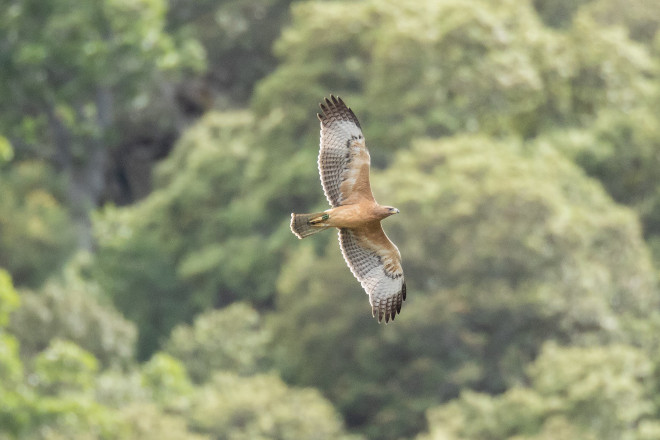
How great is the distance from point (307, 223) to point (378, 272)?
1.56 metres

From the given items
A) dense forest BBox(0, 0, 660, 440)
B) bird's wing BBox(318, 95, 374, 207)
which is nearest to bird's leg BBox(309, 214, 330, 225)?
bird's wing BBox(318, 95, 374, 207)

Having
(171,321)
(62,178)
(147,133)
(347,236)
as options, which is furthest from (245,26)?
(347,236)

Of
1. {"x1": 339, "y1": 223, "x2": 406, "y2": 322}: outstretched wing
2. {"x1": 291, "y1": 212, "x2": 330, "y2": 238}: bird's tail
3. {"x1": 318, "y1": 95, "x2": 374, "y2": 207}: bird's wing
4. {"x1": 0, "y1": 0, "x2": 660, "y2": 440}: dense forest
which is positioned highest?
{"x1": 0, "y1": 0, "x2": 660, "y2": 440}: dense forest

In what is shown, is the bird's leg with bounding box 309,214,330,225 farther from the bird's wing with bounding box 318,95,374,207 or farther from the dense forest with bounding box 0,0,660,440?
the dense forest with bounding box 0,0,660,440

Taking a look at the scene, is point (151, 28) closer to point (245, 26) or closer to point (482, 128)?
point (245, 26)

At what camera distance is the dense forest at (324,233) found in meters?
35.5

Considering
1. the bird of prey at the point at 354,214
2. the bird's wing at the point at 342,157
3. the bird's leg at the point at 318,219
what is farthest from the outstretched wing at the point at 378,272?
A: the bird's leg at the point at 318,219

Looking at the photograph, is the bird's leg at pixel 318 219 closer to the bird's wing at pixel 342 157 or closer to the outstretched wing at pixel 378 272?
the bird's wing at pixel 342 157

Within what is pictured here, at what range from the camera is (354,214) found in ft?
52.4

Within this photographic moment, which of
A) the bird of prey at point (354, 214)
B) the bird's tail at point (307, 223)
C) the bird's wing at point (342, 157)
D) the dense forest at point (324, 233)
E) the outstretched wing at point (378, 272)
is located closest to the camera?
the bird's tail at point (307, 223)

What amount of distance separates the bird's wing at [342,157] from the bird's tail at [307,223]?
0.40 m

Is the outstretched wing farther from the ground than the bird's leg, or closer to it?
farther from the ground

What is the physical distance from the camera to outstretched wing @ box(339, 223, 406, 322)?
668 inches

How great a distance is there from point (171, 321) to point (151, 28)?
1114 centimetres
